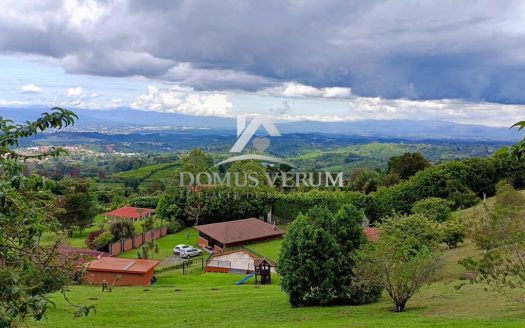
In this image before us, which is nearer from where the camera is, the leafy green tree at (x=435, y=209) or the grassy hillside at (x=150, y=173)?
the leafy green tree at (x=435, y=209)

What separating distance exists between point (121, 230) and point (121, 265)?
13529mm

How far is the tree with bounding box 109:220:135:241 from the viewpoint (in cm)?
4072

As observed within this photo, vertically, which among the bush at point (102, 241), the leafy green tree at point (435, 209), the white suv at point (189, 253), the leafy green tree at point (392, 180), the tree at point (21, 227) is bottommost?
the white suv at point (189, 253)

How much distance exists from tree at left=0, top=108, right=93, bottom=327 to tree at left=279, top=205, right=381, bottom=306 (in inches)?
541

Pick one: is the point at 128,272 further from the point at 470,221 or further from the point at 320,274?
the point at 470,221

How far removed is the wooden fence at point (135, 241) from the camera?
38581mm

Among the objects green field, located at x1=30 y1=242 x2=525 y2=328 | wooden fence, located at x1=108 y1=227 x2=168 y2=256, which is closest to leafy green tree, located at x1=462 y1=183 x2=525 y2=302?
green field, located at x1=30 y1=242 x2=525 y2=328

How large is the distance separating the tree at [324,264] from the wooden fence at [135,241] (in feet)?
73.6

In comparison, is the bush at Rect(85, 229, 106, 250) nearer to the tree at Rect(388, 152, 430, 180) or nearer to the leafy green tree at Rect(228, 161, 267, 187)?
the leafy green tree at Rect(228, 161, 267, 187)

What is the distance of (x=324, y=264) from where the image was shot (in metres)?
19.2

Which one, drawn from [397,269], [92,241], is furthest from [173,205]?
[397,269]

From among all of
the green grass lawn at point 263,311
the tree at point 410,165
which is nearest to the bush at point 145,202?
the tree at point 410,165

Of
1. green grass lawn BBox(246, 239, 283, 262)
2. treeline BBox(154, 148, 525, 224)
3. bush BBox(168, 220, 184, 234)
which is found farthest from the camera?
treeline BBox(154, 148, 525, 224)

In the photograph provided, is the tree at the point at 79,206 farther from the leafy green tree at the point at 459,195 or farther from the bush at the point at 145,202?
the leafy green tree at the point at 459,195
